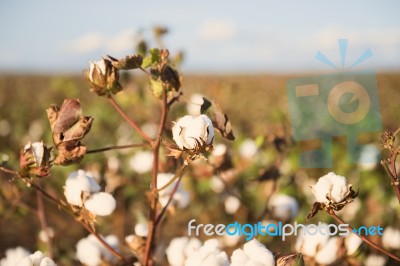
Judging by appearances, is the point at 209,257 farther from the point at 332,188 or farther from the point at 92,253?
the point at 92,253

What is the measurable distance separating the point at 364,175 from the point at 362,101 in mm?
963

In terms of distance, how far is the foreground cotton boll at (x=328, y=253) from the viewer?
0.77 meters

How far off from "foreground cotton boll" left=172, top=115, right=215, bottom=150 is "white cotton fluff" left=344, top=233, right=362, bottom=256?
36cm

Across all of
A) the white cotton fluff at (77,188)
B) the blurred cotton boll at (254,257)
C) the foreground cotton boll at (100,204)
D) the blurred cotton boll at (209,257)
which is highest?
the white cotton fluff at (77,188)

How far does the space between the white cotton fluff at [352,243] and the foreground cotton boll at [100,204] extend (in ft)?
1.31

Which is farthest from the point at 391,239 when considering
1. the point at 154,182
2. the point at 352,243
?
the point at 154,182

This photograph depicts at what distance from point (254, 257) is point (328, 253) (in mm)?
225

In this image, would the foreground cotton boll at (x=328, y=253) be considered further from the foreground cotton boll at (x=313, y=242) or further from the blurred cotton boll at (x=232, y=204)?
the blurred cotton boll at (x=232, y=204)

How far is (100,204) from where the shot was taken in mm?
701

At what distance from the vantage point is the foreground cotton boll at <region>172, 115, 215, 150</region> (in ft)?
1.87

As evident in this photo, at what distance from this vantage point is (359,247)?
0.79 m

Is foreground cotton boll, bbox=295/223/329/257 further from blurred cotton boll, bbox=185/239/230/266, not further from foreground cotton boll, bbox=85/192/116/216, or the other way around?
foreground cotton boll, bbox=85/192/116/216

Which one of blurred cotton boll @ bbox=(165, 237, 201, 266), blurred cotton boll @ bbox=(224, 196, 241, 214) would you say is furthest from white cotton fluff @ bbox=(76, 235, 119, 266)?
blurred cotton boll @ bbox=(224, 196, 241, 214)

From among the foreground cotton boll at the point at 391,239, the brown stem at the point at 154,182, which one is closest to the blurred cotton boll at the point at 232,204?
the foreground cotton boll at the point at 391,239
